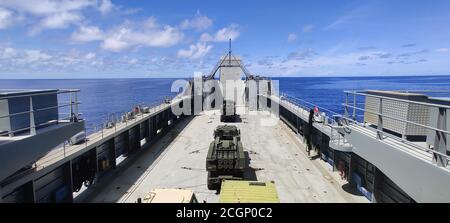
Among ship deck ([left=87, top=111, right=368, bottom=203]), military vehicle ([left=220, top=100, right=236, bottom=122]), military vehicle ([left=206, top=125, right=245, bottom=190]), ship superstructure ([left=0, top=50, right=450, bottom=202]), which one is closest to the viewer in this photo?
ship superstructure ([left=0, top=50, right=450, bottom=202])

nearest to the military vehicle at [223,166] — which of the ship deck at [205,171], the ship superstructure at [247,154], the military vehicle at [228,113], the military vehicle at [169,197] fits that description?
the ship deck at [205,171]

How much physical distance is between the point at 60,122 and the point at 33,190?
222cm

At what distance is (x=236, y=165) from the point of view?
1327 cm

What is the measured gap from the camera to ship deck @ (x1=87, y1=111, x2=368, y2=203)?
41.9ft

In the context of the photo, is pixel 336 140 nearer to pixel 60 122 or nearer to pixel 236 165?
pixel 236 165

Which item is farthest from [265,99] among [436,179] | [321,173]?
[436,179]

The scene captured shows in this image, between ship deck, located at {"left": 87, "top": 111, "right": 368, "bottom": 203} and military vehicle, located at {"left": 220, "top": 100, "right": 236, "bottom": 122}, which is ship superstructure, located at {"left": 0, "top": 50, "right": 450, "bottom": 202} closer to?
ship deck, located at {"left": 87, "top": 111, "right": 368, "bottom": 203}

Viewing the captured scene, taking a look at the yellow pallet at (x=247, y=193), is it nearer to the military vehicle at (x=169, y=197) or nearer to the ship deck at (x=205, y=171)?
the military vehicle at (x=169, y=197)

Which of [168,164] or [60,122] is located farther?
[168,164]

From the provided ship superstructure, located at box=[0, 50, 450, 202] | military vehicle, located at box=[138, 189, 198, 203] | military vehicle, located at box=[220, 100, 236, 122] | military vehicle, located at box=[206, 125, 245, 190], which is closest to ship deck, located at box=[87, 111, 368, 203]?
ship superstructure, located at box=[0, 50, 450, 202]

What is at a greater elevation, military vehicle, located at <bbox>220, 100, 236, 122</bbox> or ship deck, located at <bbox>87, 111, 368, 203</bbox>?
military vehicle, located at <bbox>220, 100, 236, 122</bbox>

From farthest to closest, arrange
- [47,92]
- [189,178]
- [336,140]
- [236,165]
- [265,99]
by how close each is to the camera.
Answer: [265,99] < [189,178] < [236,165] < [336,140] < [47,92]

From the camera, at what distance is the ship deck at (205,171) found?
12.8 meters
